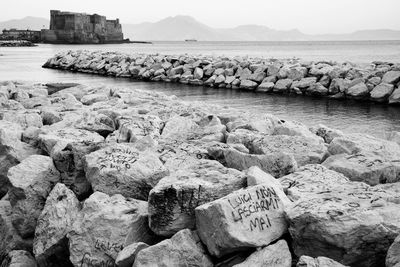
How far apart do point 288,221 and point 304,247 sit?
19 cm

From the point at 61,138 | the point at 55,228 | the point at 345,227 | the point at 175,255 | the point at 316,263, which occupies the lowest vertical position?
the point at 55,228

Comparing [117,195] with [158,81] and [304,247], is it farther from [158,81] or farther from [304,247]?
[158,81]

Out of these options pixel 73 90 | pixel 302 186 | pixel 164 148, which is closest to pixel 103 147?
pixel 164 148

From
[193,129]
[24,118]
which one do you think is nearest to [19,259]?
[193,129]

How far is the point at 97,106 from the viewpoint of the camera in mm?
6840

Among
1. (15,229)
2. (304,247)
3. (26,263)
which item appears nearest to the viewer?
(304,247)

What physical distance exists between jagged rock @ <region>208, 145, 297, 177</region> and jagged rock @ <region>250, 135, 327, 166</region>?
0.37 metres

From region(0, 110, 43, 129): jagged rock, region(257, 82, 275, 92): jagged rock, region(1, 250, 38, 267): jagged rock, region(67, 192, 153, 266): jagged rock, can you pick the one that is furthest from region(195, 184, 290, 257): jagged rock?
region(257, 82, 275, 92): jagged rock

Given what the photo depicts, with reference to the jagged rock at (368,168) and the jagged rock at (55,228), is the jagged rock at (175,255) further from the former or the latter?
the jagged rock at (368,168)

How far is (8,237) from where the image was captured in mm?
3980

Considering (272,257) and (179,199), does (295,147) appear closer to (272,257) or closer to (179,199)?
(179,199)

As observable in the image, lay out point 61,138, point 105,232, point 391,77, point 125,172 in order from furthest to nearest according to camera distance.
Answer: point 391,77, point 61,138, point 125,172, point 105,232

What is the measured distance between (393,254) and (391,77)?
442 inches

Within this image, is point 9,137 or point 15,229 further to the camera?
point 9,137
